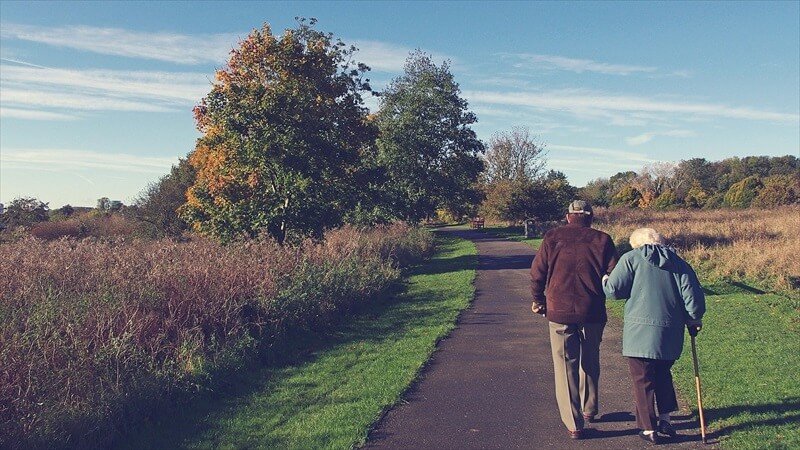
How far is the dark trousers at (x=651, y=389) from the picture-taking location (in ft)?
17.0

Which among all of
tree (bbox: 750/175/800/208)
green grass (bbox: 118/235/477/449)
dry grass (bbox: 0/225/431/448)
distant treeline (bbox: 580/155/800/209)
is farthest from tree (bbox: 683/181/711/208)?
green grass (bbox: 118/235/477/449)

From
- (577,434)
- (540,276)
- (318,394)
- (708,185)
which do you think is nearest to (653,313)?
(540,276)

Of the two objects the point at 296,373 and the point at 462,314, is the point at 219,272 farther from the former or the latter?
the point at 462,314

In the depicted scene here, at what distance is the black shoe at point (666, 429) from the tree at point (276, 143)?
13.0 meters

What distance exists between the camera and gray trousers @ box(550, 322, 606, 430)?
17.5ft

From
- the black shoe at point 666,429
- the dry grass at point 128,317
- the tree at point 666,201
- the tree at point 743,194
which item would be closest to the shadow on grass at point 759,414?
the black shoe at point 666,429

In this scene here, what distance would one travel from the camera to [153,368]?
6.92 metres

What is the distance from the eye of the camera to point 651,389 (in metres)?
5.20

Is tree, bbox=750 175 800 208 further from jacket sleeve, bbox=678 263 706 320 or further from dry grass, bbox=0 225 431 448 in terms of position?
jacket sleeve, bbox=678 263 706 320

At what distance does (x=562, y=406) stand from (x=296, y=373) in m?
3.63

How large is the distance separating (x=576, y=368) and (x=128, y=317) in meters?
5.39

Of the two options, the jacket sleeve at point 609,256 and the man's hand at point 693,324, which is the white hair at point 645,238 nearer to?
the jacket sleeve at point 609,256

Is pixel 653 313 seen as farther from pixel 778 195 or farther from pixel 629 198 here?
pixel 629 198

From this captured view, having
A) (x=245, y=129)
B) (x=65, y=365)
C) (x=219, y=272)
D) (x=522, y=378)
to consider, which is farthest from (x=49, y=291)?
(x=245, y=129)
